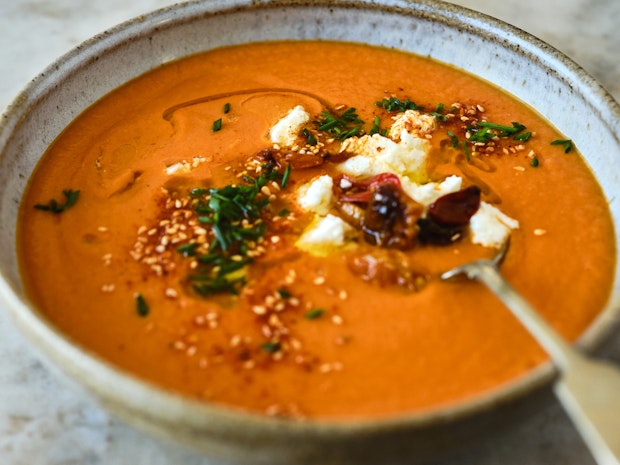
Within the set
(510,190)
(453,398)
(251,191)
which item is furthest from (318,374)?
(510,190)

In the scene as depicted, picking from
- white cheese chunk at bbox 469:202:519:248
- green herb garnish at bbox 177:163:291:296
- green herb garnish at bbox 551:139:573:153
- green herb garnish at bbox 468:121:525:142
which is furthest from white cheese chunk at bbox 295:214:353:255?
green herb garnish at bbox 551:139:573:153

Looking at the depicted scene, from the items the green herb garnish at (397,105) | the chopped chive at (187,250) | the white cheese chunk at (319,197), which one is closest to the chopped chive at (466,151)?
the green herb garnish at (397,105)

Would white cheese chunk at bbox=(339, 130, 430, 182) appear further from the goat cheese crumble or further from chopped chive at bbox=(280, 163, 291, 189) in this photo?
chopped chive at bbox=(280, 163, 291, 189)

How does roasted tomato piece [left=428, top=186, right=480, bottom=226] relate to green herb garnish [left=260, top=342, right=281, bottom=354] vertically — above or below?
above

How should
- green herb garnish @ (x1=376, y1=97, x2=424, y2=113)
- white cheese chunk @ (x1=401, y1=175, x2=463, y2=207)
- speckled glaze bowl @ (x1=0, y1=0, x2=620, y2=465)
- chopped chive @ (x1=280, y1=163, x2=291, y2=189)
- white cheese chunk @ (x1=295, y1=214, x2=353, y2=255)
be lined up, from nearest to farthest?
speckled glaze bowl @ (x1=0, y1=0, x2=620, y2=465)
white cheese chunk @ (x1=295, y1=214, x2=353, y2=255)
white cheese chunk @ (x1=401, y1=175, x2=463, y2=207)
chopped chive @ (x1=280, y1=163, x2=291, y2=189)
green herb garnish @ (x1=376, y1=97, x2=424, y2=113)

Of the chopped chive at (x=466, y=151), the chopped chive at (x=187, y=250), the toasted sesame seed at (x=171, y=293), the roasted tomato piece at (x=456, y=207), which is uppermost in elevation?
the chopped chive at (x=466, y=151)

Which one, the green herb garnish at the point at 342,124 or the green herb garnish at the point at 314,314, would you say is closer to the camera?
the green herb garnish at the point at 314,314

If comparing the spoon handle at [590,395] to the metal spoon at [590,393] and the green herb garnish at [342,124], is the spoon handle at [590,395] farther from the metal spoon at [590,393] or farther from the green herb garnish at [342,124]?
the green herb garnish at [342,124]
